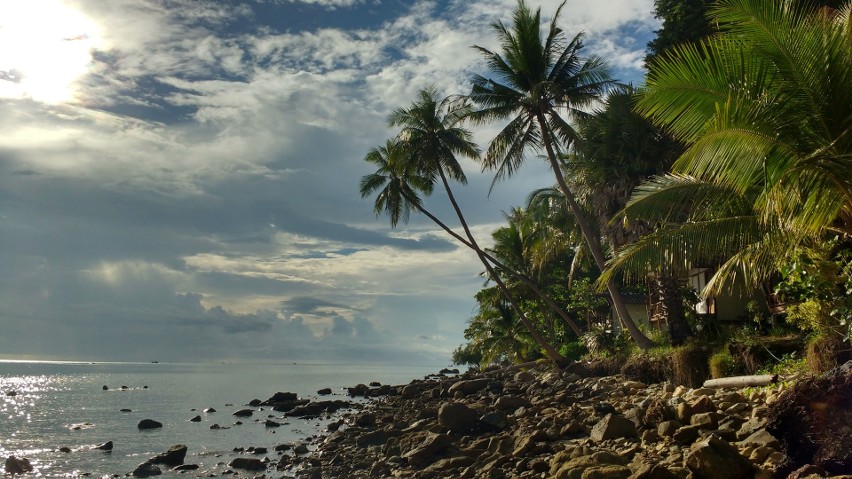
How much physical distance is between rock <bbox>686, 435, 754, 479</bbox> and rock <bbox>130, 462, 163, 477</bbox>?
568 inches

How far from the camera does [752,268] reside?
401 inches

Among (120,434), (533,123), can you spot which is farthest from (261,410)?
(533,123)

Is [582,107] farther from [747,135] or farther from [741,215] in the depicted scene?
[747,135]

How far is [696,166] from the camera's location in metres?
8.76

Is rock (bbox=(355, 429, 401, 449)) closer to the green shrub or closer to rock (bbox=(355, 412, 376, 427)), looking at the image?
rock (bbox=(355, 412, 376, 427))

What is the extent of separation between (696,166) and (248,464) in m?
14.0

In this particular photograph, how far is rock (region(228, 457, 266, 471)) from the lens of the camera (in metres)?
17.2

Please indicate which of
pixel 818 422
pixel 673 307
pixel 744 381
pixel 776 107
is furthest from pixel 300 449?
pixel 776 107

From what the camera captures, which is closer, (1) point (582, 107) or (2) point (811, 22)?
(2) point (811, 22)

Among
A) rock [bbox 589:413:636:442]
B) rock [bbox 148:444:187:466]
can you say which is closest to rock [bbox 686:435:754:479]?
rock [bbox 589:413:636:442]

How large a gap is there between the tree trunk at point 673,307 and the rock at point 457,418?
6533 millimetres

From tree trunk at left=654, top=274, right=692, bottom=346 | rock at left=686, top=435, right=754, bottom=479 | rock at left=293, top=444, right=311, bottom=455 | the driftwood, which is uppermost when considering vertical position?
tree trunk at left=654, top=274, right=692, bottom=346

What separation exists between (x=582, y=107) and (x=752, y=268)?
1306 cm

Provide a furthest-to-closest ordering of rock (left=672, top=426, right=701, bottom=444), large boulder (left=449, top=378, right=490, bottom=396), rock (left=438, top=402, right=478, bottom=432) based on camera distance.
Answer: large boulder (left=449, top=378, right=490, bottom=396)
rock (left=438, top=402, right=478, bottom=432)
rock (left=672, top=426, right=701, bottom=444)
